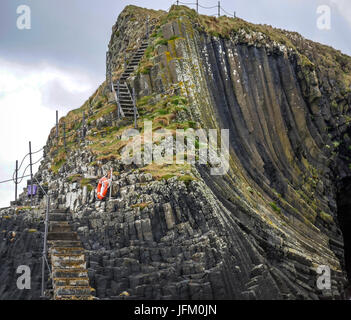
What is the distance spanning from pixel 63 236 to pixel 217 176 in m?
11.7

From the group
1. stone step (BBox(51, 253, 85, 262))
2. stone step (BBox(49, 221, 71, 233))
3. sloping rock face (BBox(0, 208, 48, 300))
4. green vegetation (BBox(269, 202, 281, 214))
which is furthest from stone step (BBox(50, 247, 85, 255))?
green vegetation (BBox(269, 202, 281, 214))

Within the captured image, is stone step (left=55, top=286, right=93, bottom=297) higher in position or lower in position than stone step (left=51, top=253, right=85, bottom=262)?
lower

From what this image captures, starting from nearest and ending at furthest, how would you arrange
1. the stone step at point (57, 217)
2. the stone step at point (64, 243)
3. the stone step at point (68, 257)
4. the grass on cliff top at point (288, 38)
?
the stone step at point (68, 257) < the stone step at point (64, 243) < the stone step at point (57, 217) < the grass on cliff top at point (288, 38)

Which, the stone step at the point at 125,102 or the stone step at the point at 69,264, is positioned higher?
the stone step at the point at 125,102

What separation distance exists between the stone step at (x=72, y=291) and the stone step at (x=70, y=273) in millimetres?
1135

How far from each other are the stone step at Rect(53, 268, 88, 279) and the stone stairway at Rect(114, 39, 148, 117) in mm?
21583

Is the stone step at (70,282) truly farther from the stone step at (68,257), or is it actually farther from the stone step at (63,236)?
the stone step at (63,236)

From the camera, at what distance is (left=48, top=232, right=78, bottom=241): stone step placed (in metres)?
47.7

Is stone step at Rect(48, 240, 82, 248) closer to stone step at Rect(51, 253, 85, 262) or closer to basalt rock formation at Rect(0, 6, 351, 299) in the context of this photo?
basalt rock formation at Rect(0, 6, 351, 299)

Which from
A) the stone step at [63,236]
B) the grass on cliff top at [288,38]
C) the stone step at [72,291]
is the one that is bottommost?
the stone step at [72,291]

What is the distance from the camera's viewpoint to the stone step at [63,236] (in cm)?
4766

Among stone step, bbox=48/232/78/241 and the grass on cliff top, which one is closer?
stone step, bbox=48/232/78/241

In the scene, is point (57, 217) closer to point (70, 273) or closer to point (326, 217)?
point (70, 273)

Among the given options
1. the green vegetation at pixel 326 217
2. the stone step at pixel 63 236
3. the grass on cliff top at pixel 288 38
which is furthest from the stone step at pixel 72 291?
the grass on cliff top at pixel 288 38
